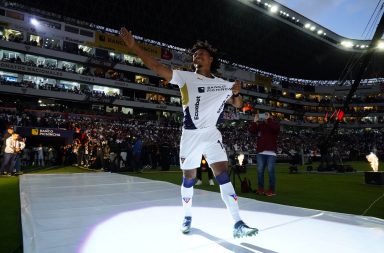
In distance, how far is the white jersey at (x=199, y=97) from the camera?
3.34 meters

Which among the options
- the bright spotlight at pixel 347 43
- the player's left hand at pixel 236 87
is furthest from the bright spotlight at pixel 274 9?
the player's left hand at pixel 236 87

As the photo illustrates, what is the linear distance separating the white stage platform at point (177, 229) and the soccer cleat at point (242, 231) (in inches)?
2.6

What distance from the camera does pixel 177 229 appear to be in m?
3.33

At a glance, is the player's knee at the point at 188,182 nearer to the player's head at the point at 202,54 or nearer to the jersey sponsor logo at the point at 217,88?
the jersey sponsor logo at the point at 217,88

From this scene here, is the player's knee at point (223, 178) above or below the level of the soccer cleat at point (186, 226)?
above

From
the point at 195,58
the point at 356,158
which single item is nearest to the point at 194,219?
the point at 195,58

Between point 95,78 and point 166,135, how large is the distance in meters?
15.6

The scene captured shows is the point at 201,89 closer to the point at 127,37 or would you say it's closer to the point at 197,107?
the point at 197,107

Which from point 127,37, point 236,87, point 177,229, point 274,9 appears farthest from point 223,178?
point 274,9

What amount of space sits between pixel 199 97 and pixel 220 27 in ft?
135

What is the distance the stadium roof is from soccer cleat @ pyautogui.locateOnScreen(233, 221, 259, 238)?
37287 millimetres

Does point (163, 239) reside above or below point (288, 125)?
below

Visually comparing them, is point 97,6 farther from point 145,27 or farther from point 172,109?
point 172,109

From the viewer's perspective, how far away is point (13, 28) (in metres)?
33.6
